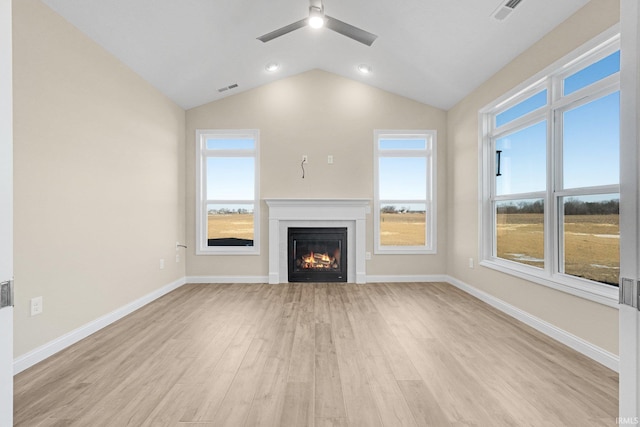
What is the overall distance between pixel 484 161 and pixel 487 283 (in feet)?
5.06

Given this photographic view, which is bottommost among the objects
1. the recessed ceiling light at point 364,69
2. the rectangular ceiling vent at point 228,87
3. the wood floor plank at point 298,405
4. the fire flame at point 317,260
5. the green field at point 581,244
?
the wood floor plank at point 298,405

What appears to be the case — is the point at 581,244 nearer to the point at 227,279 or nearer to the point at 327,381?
the point at 327,381

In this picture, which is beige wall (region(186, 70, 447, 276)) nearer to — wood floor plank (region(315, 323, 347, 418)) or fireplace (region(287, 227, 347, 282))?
fireplace (region(287, 227, 347, 282))

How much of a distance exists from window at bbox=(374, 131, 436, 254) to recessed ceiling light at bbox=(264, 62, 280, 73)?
1.90 metres

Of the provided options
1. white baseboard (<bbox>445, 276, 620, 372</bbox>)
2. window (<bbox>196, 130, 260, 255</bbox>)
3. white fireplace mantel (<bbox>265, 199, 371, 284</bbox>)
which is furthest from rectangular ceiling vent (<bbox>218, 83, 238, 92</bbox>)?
white baseboard (<bbox>445, 276, 620, 372</bbox>)

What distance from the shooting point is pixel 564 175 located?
2914 millimetres

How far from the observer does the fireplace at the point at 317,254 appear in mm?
5086

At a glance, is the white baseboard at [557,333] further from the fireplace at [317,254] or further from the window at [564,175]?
the fireplace at [317,254]

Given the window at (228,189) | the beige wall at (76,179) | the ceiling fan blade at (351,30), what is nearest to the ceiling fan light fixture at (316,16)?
the ceiling fan blade at (351,30)

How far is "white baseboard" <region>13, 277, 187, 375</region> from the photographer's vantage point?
2.27 metres

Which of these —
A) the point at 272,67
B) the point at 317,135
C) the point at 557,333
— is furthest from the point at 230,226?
the point at 557,333

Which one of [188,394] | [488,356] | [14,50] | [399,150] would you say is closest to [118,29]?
[14,50]

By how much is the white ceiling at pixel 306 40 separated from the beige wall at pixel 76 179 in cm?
30

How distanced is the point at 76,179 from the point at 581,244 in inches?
172
